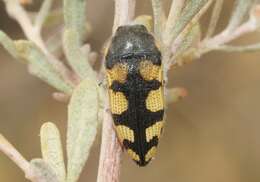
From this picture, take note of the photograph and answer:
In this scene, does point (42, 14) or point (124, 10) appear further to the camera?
point (42, 14)

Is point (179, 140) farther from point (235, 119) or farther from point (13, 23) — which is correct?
point (13, 23)

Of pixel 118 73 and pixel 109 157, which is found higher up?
pixel 118 73

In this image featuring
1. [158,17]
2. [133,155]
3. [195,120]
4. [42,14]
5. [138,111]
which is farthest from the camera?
[195,120]

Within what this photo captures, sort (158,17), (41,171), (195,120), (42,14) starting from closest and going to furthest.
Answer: (41,171) → (158,17) → (42,14) → (195,120)

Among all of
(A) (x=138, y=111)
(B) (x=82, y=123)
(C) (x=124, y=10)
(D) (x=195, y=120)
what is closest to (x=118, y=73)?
(A) (x=138, y=111)

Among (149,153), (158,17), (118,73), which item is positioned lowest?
(149,153)

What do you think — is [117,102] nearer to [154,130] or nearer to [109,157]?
[154,130]

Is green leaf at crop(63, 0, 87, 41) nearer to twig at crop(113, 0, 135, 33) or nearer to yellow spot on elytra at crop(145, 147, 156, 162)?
twig at crop(113, 0, 135, 33)

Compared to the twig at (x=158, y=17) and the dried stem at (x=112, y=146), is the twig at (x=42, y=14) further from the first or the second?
the twig at (x=158, y=17)

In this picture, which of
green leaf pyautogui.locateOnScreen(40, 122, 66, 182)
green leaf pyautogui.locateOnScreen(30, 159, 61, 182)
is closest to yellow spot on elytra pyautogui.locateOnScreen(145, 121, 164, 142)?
green leaf pyautogui.locateOnScreen(40, 122, 66, 182)
